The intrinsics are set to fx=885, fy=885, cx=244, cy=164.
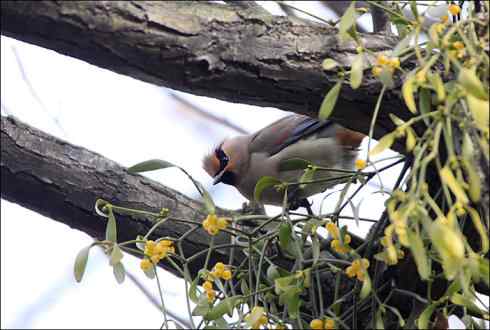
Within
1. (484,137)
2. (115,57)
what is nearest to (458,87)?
(484,137)

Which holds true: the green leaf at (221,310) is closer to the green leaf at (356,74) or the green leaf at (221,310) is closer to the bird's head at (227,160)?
the green leaf at (356,74)

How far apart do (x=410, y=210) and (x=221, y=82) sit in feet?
1.62

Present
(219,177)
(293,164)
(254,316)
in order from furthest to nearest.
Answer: (219,177) < (293,164) < (254,316)

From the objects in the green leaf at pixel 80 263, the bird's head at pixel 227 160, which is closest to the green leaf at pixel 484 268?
the green leaf at pixel 80 263

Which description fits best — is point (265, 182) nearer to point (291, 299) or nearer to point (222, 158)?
point (291, 299)

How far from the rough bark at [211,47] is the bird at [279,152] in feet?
4.33

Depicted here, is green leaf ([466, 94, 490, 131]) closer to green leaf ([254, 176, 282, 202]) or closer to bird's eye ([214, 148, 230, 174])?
green leaf ([254, 176, 282, 202])

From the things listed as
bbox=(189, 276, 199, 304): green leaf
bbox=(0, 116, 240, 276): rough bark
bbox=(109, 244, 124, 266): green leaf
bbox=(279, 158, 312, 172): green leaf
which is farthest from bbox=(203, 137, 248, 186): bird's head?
bbox=(109, 244, 124, 266): green leaf

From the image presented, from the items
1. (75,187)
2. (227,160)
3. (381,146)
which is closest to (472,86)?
(381,146)

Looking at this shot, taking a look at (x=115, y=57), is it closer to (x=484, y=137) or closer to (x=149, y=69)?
(x=149, y=69)

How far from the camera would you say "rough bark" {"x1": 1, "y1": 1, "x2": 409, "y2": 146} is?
131 centimetres

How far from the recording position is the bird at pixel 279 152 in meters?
3.09

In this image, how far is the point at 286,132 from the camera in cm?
325

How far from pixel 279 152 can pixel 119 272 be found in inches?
75.2
